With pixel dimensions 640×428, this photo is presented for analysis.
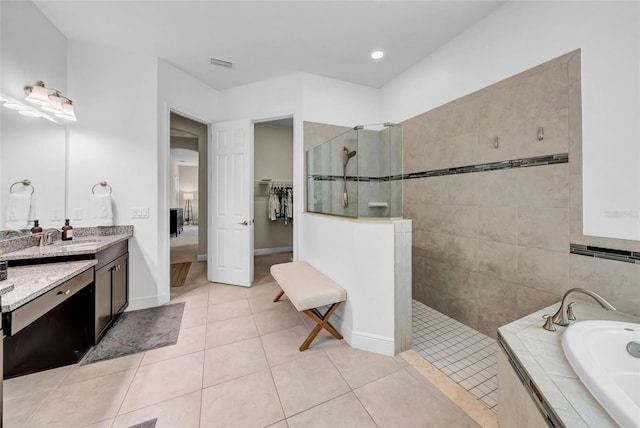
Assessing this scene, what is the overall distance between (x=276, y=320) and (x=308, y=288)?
0.71 metres

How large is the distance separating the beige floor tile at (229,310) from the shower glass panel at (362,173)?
1.44 metres

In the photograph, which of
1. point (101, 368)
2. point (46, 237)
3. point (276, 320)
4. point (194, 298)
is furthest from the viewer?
point (194, 298)

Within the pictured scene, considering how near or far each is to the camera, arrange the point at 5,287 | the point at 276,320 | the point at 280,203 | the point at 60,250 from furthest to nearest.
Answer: the point at 280,203, the point at 276,320, the point at 60,250, the point at 5,287

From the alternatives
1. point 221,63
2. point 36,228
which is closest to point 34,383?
point 36,228

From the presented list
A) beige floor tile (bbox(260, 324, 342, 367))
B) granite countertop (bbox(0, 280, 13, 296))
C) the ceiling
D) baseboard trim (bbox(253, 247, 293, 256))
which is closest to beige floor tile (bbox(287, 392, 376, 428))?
beige floor tile (bbox(260, 324, 342, 367))

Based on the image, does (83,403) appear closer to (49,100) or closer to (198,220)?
(49,100)

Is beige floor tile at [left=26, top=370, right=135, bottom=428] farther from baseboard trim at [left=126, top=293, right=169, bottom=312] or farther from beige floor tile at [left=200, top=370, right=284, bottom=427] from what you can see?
baseboard trim at [left=126, top=293, right=169, bottom=312]

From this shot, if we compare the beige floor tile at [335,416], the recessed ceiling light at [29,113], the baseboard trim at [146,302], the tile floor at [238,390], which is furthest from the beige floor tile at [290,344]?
the recessed ceiling light at [29,113]

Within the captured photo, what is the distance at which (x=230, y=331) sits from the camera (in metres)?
2.29

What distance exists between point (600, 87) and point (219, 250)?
4103 mm

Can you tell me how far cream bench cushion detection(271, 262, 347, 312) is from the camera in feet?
6.30

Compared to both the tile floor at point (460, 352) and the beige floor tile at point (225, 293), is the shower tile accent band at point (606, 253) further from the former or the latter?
the beige floor tile at point (225, 293)

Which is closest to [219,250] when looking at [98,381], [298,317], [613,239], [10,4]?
[298,317]

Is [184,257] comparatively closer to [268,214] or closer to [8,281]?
[268,214]
